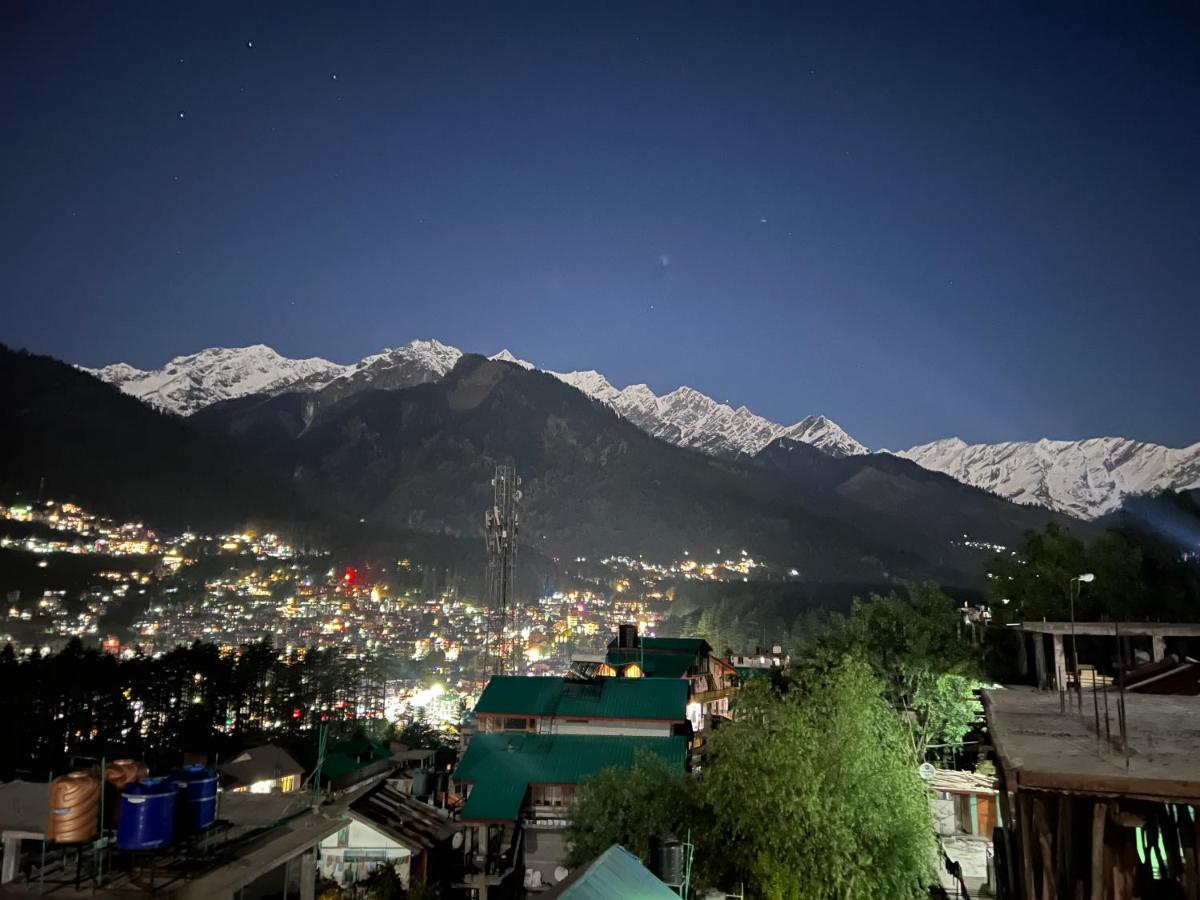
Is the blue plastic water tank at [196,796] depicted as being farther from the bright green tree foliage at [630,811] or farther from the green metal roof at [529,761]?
the green metal roof at [529,761]

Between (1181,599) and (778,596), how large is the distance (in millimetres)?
121948

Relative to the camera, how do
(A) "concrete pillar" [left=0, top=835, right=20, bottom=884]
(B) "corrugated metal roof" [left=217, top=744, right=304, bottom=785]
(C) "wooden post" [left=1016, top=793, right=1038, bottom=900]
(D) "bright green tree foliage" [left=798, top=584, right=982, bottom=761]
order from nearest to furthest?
(C) "wooden post" [left=1016, top=793, right=1038, bottom=900]
(A) "concrete pillar" [left=0, top=835, right=20, bottom=884]
(D) "bright green tree foliage" [left=798, top=584, right=982, bottom=761]
(B) "corrugated metal roof" [left=217, top=744, right=304, bottom=785]

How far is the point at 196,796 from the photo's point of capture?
23.5 feet

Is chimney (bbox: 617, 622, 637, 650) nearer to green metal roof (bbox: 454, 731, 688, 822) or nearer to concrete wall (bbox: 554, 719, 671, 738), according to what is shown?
concrete wall (bbox: 554, 719, 671, 738)

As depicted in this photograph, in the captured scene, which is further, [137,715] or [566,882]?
[137,715]

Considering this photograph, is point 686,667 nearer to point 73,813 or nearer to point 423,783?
point 423,783

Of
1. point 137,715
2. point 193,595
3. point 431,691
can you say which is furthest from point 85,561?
point 137,715

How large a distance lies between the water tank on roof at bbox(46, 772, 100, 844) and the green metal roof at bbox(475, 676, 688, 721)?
80.3ft

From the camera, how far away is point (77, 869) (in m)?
6.54

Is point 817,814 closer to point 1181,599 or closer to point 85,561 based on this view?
point 1181,599

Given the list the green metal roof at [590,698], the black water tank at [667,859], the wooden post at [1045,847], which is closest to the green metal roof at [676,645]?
the green metal roof at [590,698]

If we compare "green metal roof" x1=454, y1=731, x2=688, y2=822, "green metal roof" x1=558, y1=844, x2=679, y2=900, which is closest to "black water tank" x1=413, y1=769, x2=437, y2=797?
Answer: "green metal roof" x1=454, y1=731, x2=688, y2=822

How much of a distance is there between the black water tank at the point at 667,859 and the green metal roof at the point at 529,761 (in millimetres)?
11439

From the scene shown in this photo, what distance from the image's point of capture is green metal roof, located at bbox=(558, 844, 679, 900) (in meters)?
8.66
